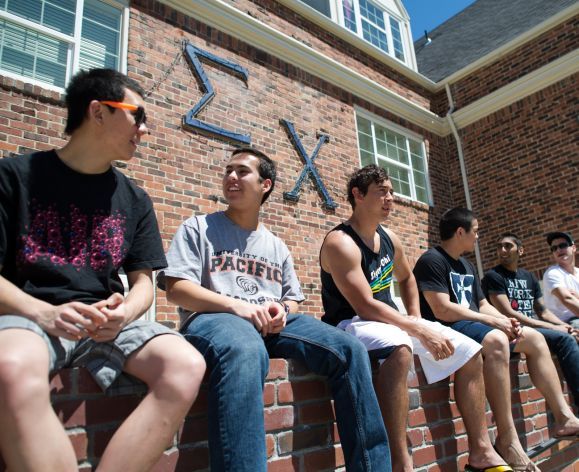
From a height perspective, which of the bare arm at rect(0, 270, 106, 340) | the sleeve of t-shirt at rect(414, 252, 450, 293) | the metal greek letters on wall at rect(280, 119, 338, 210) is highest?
the metal greek letters on wall at rect(280, 119, 338, 210)

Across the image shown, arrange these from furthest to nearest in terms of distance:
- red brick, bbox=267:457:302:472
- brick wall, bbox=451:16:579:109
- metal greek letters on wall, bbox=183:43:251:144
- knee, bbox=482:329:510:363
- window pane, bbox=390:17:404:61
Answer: window pane, bbox=390:17:404:61, brick wall, bbox=451:16:579:109, metal greek letters on wall, bbox=183:43:251:144, knee, bbox=482:329:510:363, red brick, bbox=267:457:302:472

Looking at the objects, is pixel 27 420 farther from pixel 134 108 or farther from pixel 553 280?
pixel 553 280

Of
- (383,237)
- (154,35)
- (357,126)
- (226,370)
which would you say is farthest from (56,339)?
(357,126)

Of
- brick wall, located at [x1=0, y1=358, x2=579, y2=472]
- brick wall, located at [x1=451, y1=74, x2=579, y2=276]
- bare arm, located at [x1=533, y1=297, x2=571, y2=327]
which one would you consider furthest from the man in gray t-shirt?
brick wall, located at [x1=451, y1=74, x2=579, y2=276]

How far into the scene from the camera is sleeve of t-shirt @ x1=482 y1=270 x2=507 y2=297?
4426 millimetres

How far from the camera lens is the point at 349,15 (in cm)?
945

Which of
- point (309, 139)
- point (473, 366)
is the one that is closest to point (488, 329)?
point (473, 366)

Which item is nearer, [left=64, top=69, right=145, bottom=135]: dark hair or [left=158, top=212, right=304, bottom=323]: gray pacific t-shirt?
[left=64, top=69, right=145, bottom=135]: dark hair

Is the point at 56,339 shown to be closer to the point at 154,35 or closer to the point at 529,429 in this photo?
the point at 529,429

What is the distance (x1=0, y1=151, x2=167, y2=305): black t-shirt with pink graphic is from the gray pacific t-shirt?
0.76 ft

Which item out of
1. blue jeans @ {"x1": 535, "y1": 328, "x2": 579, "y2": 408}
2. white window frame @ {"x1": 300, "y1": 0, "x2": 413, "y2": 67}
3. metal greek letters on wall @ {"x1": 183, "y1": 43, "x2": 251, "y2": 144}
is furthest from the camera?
white window frame @ {"x1": 300, "y1": 0, "x2": 413, "y2": 67}

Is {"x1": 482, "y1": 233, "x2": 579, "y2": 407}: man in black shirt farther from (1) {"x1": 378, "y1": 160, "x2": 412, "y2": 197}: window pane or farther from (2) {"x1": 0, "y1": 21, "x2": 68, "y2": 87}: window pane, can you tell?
(2) {"x1": 0, "y1": 21, "x2": 68, "y2": 87}: window pane

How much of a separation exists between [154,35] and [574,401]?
230 inches

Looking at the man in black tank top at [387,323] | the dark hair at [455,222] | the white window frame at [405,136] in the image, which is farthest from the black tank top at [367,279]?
the white window frame at [405,136]
